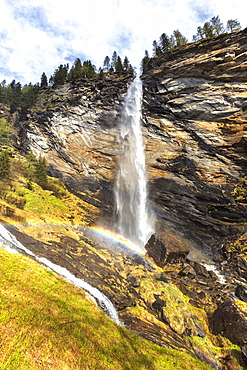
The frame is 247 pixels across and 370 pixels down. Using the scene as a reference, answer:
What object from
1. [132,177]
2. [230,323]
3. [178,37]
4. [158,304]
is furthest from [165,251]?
[178,37]

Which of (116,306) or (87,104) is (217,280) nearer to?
(116,306)

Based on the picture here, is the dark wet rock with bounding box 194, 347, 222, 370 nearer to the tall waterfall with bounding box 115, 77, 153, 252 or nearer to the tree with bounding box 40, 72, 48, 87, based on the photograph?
the tall waterfall with bounding box 115, 77, 153, 252

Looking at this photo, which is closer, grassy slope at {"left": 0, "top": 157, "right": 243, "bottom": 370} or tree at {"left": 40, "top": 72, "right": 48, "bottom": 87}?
grassy slope at {"left": 0, "top": 157, "right": 243, "bottom": 370}

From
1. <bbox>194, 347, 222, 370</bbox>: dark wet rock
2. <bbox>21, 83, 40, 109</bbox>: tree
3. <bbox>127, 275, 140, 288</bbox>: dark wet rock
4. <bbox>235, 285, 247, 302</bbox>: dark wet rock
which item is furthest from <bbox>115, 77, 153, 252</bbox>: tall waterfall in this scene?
<bbox>21, 83, 40, 109</bbox>: tree

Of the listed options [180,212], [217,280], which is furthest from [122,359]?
[180,212]

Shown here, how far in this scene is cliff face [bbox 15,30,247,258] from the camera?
2958cm

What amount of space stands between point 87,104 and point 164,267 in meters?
38.2

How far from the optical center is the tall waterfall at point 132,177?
34.9 m

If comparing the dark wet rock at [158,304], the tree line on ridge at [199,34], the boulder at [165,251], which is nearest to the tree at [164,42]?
the tree line on ridge at [199,34]

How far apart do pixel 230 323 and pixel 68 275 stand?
38.5ft

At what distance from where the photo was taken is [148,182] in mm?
36281

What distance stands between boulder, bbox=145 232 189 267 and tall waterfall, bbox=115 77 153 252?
9240 millimetres

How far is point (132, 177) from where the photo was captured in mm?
38125

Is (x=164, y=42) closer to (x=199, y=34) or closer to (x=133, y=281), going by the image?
(x=199, y=34)
